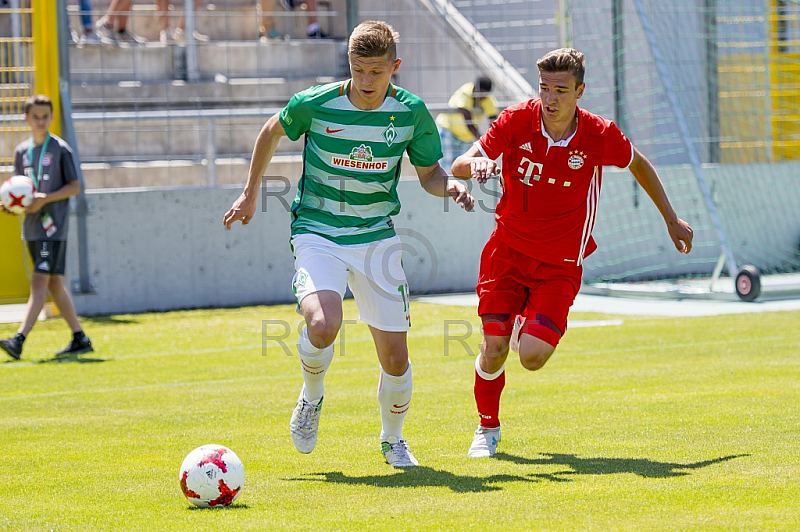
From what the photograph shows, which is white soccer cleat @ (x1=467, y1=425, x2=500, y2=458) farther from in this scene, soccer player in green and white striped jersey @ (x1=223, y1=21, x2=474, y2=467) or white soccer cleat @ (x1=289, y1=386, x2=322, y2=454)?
white soccer cleat @ (x1=289, y1=386, x2=322, y2=454)

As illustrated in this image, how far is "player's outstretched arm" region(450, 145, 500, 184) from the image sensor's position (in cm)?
525

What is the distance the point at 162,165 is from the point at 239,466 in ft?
34.2

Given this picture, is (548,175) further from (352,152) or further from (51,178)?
(51,178)

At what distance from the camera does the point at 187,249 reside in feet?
44.3

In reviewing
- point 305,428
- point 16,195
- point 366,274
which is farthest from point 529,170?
point 16,195

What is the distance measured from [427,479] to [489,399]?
0.92 m

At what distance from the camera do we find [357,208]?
5.71 meters

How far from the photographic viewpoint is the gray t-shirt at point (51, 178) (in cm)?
1001

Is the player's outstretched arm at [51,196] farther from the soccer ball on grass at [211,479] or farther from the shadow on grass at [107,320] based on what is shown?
the soccer ball on grass at [211,479]

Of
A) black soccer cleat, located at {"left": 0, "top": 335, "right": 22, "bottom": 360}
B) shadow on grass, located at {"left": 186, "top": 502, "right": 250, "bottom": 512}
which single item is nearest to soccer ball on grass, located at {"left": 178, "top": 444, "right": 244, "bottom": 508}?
shadow on grass, located at {"left": 186, "top": 502, "right": 250, "bottom": 512}

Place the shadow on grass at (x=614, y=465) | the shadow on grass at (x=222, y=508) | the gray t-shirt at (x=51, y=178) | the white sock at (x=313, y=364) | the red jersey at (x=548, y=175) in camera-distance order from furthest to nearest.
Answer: the gray t-shirt at (x=51, y=178) → the red jersey at (x=548, y=175) → the white sock at (x=313, y=364) → the shadow on grass at (x=614, y=465) → the shadow on grass at (x=222, y=508)

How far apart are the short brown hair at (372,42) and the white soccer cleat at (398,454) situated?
190cm

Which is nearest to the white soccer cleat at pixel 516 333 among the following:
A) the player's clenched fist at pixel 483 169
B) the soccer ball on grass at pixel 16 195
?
the player's clenched fist at pixel 483 169

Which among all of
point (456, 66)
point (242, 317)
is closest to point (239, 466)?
point (242, 317)
